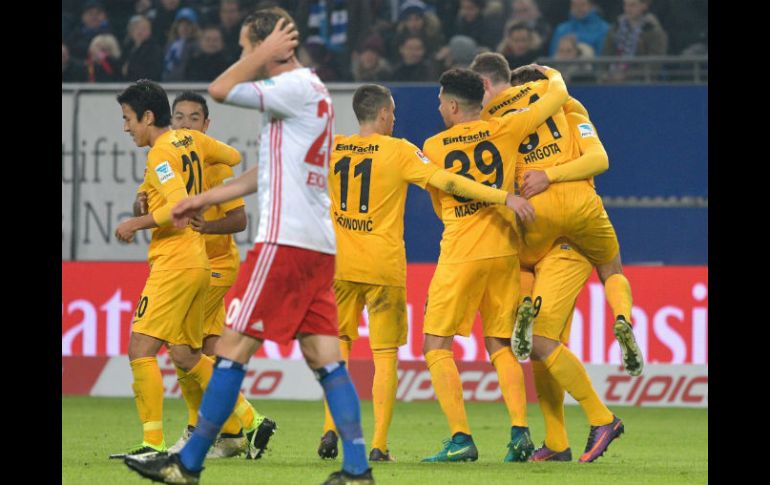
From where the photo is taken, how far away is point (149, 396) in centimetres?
762

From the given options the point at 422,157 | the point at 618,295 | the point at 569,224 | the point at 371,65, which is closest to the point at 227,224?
the point at 422,157

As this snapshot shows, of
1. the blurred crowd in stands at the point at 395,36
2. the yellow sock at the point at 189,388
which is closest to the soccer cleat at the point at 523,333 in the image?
the yellow sock at the point at 189,388

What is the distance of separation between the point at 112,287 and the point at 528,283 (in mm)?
5841

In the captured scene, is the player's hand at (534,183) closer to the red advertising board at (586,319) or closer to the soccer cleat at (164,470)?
the soccer cleat at (164,470)

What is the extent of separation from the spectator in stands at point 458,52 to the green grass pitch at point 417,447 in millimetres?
4331

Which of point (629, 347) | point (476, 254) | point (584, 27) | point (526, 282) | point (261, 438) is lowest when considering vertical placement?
point (261, 438)

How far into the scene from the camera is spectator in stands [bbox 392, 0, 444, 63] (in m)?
15.5

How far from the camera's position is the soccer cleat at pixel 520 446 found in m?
7.91

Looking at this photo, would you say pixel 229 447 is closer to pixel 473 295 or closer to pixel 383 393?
pixel 383 393

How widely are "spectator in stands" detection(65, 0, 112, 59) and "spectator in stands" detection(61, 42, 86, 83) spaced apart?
0.21 meters

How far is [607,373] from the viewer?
490 inches

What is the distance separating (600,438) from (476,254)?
129 cm
